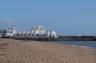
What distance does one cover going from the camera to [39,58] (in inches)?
640

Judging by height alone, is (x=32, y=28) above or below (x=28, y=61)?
above

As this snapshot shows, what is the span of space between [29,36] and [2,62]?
332 ft

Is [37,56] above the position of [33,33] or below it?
below

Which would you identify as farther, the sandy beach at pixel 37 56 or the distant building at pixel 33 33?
the distant building at pixel 33 33

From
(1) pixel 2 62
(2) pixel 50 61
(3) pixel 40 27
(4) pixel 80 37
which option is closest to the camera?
(1) pixel 2 62

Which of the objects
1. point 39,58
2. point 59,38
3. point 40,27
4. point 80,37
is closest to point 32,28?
point 40,27

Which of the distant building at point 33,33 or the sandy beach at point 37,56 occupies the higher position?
the distant building at point 33,33

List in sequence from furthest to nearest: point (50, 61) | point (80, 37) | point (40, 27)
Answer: point (40, 27)
point (80, 37)
point (50, 61)

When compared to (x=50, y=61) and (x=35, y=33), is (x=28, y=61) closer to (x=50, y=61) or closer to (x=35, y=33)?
(x=50, y=61)

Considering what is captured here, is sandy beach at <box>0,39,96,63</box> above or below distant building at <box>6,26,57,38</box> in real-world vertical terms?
below

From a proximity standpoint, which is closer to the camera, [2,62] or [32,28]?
[2,62]

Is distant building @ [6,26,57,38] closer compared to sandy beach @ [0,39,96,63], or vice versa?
sandy beach @ [0,39,96,63]

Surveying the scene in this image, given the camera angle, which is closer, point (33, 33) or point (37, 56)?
point (37, 56)

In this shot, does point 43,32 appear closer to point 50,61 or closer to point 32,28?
point 32,28
